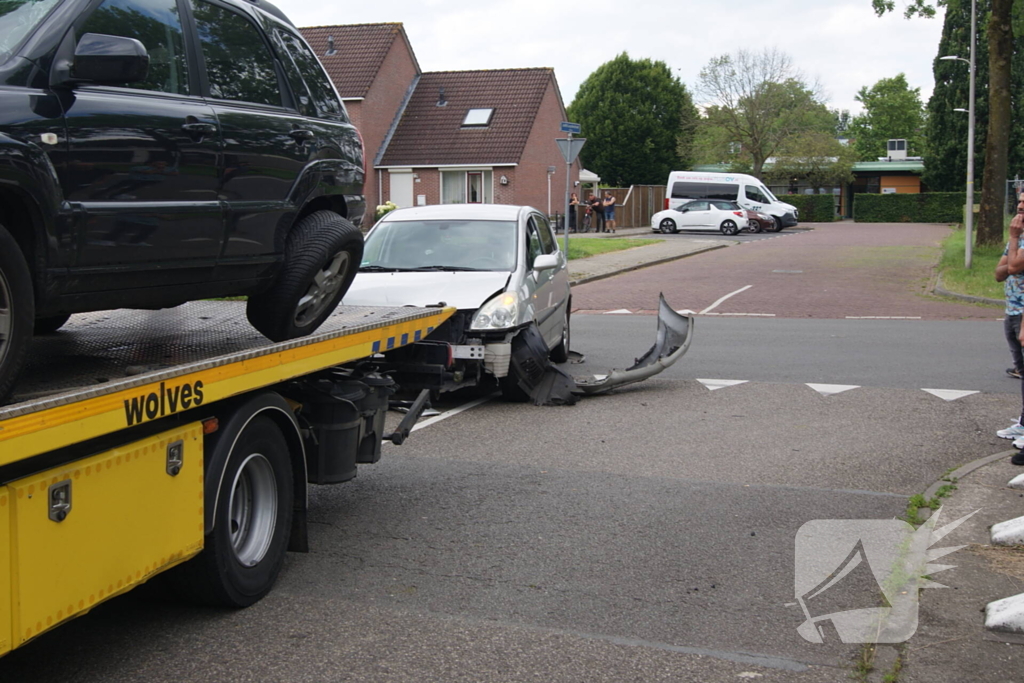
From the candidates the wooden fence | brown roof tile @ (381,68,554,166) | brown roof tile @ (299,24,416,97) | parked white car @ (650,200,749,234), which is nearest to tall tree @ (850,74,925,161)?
the wooden fence

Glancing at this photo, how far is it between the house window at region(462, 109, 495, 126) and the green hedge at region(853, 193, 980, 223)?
2765 centimetres

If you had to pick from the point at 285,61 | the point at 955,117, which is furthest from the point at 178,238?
the point at 955,117

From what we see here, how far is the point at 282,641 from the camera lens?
449 cm

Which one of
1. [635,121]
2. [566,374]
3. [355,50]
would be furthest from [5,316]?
[635,121]

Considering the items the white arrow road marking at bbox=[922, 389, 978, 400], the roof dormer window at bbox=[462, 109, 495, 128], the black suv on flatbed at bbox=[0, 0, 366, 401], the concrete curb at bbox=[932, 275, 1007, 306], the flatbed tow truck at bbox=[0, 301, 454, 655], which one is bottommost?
the white arrow road marking at bbox=[922, 389, 978, 400]

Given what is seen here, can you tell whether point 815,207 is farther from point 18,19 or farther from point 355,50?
point 18,19

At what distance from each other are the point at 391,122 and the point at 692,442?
39.6 m

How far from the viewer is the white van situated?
5003cm

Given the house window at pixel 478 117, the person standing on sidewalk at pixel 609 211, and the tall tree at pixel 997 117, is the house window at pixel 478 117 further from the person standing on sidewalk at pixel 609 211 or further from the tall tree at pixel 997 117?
the tall tree at pixel 997 117

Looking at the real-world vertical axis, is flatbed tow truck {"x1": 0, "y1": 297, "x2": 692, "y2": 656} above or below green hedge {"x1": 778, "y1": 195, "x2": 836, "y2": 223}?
below

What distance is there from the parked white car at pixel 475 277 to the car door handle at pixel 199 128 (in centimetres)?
410

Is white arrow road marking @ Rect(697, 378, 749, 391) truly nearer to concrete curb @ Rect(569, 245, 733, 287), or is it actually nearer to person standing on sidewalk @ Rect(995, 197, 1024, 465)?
person standing on sidewalk @ Rect(995, 197, 1024, 465)

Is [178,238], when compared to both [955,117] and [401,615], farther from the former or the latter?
Result: [955,117]

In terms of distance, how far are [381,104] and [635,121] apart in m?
31.6
